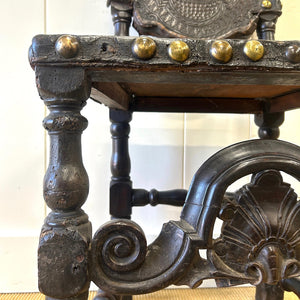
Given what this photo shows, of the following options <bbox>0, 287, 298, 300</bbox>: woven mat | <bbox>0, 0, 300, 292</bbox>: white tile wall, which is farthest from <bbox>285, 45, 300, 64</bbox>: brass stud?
<bbox>0, 287, 298, 300</bbox>: woven mat

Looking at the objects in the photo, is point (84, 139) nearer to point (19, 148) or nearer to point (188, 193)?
point (19, 148)

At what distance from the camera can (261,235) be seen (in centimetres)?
38

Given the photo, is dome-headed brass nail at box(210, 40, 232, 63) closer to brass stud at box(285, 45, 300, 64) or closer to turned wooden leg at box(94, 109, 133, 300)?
brass stud at box(285, 45, 300, 64)

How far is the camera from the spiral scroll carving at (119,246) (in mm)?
348

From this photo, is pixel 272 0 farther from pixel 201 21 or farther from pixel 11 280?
pixel 11 280

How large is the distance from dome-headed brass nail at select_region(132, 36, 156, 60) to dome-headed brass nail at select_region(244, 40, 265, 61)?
0.34 feet

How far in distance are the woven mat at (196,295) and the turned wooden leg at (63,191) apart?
55 cm

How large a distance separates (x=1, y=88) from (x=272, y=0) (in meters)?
0.78

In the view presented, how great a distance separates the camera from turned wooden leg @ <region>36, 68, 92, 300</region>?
0.32 metres

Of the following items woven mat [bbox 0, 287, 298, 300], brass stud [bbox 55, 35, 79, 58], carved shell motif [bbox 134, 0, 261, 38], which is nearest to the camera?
brass stud [bbox 55, 35, 79, 58]

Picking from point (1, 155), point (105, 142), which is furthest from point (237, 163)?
point (1, 155)

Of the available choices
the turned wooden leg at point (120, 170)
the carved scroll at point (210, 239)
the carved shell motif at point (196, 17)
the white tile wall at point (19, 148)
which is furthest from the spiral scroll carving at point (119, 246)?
the white tile wall at point (19, 148)

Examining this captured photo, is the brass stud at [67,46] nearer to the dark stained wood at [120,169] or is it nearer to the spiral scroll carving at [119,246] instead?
the spiral scroll carving at [119,246]

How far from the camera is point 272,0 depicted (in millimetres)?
700
